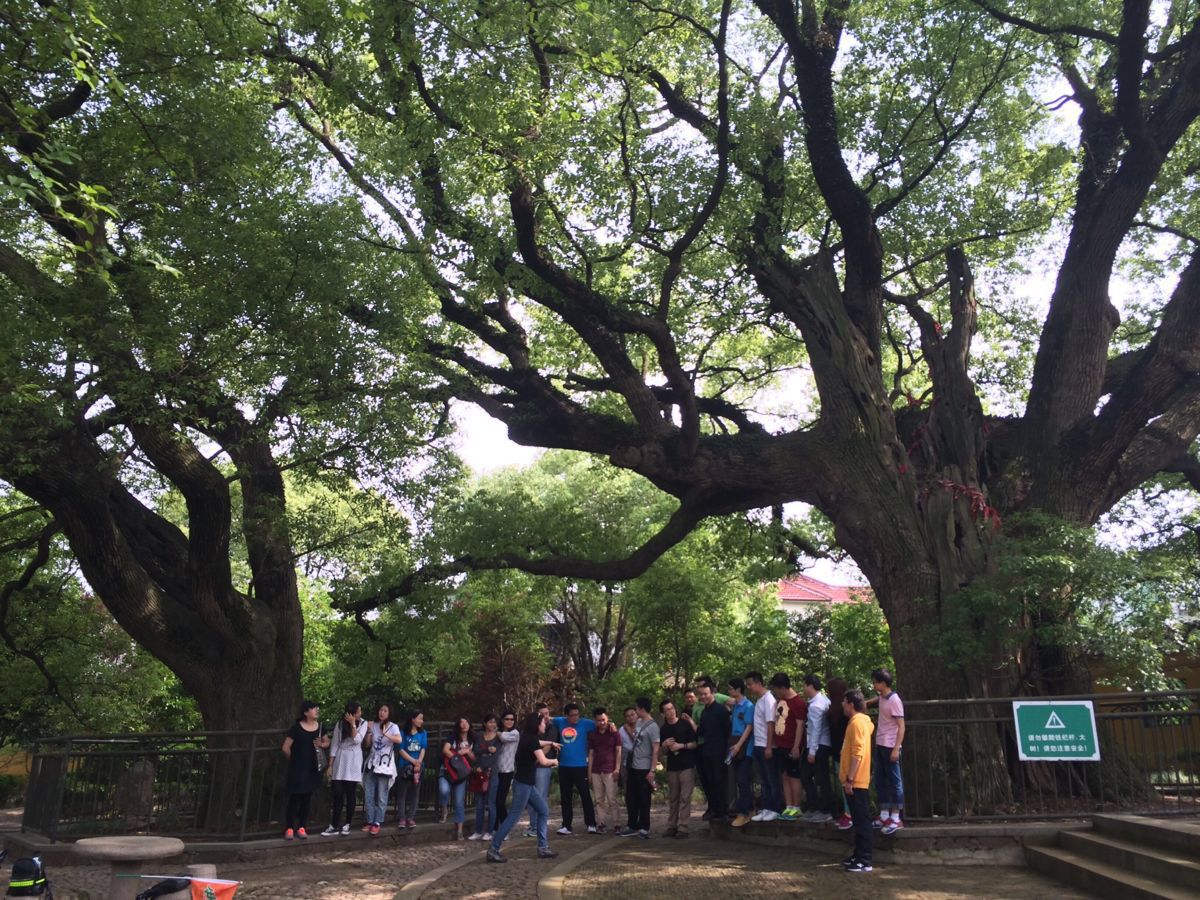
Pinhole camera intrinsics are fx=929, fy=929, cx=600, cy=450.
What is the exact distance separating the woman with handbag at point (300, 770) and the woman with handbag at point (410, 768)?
1.44 metres

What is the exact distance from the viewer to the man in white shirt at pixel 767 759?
10719 millimetres

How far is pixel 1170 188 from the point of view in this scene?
16406 mm

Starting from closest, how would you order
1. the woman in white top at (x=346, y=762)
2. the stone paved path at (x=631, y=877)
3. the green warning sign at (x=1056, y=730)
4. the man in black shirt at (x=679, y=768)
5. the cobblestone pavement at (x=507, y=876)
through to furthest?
the stone paved path at (x=631, y=877) → the cobblestone pavement at (x=507, y=876) → the green warning sign at (x=1056, y=730) → the woman in white top at (x=346, y=762) → the man in black shirt at (x=679, y=768)

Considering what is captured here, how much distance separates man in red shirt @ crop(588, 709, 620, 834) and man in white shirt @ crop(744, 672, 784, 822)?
2403 mm

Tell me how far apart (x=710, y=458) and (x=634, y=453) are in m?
1.24

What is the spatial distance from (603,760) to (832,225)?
1089cm

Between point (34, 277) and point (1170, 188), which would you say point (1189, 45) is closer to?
point (1170, 188)

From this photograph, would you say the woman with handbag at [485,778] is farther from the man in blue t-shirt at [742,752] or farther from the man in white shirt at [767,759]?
the man in white shirt at [767,759]

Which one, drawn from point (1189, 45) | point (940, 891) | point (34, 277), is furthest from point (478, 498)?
point (1189, 45)

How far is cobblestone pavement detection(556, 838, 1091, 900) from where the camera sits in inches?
309

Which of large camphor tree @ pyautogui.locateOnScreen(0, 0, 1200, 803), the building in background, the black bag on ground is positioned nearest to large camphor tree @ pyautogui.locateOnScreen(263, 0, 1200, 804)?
large camphor tree @ pyautogui.locateOnScreen(0, 0, 1200, 803)

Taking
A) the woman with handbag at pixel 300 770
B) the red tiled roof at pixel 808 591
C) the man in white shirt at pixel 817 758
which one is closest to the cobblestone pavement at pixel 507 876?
the woman with handbag at pixel 300 770

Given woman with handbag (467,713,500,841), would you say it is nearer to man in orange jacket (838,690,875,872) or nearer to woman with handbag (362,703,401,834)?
woman with handbag (362,703,401,834)

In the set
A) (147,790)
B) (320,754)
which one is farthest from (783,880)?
(147,790)
